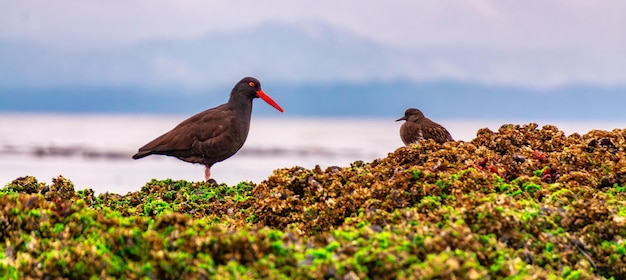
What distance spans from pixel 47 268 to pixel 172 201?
5916 mm

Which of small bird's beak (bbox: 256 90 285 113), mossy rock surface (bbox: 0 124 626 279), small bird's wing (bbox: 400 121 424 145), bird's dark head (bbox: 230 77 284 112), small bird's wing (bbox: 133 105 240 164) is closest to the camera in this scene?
mossy rock surface (bbox: 0 124 626 279)

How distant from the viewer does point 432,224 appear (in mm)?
5965

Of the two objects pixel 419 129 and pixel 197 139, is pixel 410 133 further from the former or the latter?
pixel 197 139

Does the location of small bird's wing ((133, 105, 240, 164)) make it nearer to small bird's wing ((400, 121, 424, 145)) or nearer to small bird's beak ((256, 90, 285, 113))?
small bird's beak ((256, 90, 285, 113))

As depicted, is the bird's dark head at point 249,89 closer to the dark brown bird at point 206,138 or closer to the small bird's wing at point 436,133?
the dark brown bird at point 206,138

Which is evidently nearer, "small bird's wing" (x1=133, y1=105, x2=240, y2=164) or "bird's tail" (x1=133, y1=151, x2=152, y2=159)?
"small bird's wing" (x1=133, y1=105, x2=240, y2=164)

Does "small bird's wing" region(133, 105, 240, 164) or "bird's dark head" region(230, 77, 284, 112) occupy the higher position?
"bird's dark head" region(230, 77, 284, 112)

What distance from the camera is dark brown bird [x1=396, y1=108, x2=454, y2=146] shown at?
14453mm

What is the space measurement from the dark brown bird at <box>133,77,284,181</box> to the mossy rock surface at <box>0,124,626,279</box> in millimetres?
4163

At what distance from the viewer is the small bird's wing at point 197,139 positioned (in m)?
14.5

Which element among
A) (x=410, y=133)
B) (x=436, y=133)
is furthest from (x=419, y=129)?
(x=436, y=133)

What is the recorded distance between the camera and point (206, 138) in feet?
47.5

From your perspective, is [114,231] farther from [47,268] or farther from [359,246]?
[359,246]

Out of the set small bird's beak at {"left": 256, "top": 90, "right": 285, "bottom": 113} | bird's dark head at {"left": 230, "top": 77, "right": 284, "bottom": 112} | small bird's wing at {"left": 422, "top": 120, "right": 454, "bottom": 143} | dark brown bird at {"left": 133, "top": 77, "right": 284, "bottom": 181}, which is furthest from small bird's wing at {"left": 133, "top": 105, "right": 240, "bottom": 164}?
small bird's wing at {"left": 422, "top": 120, "right": 454, "bottom": 143}
